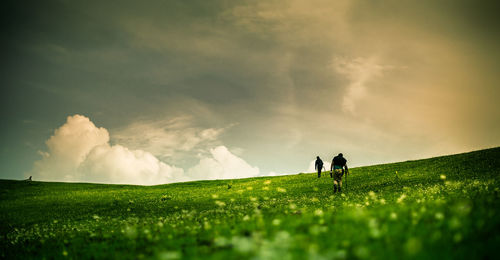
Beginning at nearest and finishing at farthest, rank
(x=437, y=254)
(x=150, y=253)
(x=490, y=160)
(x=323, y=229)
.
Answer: (x=437, y=254)
(x=323, y=229)
(x=150, y=253)
(x=490, y=160)

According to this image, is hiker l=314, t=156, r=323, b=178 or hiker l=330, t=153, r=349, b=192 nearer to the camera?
hiker l=330, t=153, r=349, b=192

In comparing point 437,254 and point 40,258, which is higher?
point 437,254

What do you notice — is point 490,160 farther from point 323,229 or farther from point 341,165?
point 323,229

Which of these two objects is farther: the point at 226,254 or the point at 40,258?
the point at 40,258

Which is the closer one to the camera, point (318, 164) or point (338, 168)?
point (338, 168)

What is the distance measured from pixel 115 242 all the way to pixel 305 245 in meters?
7.11

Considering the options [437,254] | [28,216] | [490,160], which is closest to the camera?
[437,254]

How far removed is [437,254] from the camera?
4.51m

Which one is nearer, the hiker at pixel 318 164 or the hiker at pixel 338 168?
the hiker at pixel 338 168

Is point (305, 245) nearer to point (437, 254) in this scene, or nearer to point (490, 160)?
point (437, 254)

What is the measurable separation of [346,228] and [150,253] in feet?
17.7

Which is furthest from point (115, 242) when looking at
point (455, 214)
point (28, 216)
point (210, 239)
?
point (28, 216)

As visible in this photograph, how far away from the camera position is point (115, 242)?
29.4 ft

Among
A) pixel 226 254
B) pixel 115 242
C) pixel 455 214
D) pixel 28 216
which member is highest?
pixel 455 214
